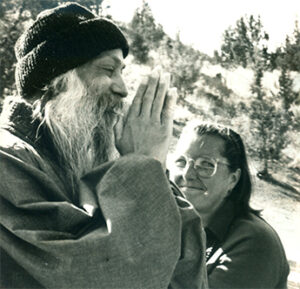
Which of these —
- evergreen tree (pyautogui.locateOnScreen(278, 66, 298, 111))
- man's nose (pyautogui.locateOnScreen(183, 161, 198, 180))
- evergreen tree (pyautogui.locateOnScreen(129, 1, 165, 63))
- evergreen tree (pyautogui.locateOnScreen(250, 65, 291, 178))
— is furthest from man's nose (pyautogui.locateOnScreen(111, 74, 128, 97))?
evergreen tree (pyautogui.locateOnScreen(278, 66, 298, 111))

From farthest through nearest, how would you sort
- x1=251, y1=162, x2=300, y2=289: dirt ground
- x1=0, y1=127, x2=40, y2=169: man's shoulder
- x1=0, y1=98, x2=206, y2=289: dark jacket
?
x1=251, y1=162, x2=300, y2=289: dirt ground
x1=0, y1=127, x2=40, y2=169: man's shoulder
x1=0, y1=98, x2=206, y2=289: dark jacket

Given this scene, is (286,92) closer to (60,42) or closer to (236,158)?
(236,158)

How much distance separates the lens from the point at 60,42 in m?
1.67

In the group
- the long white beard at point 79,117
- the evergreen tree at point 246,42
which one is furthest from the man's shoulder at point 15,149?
the evergreen tree at point 246,42

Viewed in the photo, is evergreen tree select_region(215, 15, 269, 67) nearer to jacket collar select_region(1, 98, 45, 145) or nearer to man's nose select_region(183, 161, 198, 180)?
man's nose select_region(183, 161, 198, 180)

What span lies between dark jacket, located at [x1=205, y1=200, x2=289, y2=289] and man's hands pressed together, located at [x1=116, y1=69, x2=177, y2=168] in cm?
71

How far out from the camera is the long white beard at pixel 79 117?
66.4 inches

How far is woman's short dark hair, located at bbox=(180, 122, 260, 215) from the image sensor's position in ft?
→ 7.54

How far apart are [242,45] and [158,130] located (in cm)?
532

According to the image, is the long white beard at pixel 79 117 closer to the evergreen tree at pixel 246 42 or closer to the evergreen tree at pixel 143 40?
the evergreen tree at pixel 246 42

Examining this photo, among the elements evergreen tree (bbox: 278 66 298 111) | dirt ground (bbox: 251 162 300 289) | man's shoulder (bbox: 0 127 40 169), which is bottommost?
dirt ground (bbox: 251 162 300 289)

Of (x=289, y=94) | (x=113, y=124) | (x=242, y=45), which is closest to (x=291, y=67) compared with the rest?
(x=242, y=45)

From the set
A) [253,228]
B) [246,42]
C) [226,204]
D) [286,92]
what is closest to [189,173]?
[226,204]

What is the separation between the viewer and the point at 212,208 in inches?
90.7
